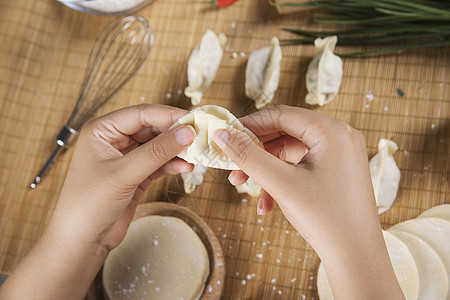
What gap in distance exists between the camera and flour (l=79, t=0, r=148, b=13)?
150 centimetres

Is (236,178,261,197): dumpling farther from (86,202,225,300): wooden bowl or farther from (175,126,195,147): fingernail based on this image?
(175,126,195,147): fingernail

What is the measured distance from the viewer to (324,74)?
135 centimetres

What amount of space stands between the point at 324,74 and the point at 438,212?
0.54 meters

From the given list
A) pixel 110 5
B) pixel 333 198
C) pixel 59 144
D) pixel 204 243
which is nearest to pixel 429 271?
pixel 333 198

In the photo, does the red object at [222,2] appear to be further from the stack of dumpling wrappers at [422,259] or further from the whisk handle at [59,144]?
the stack of dumpling wrappers at [422,259]

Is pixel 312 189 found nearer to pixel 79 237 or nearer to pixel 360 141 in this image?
pixel 360 141

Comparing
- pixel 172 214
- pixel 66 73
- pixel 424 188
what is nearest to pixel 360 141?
pixel 424 188

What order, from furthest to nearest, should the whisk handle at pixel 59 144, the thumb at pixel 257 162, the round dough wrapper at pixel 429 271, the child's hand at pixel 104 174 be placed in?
the whisk handle at pixel 59 144, the round dough wrapper at pixel 429 271, the child's hand at pixel 104 174, the thumb at pixel 257 162

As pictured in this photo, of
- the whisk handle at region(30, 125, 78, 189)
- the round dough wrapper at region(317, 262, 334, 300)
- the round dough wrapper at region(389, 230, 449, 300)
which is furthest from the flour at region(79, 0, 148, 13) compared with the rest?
the round dough wrapper at region(389, 230, 449, 300)

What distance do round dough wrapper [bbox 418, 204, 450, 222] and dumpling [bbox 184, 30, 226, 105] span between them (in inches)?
31.3

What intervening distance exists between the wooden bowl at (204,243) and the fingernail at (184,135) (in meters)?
0.47

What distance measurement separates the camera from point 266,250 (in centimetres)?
131

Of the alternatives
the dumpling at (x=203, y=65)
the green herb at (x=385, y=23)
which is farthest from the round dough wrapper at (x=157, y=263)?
the green herb at (x=385, y=23)

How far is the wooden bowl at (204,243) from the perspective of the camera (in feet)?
4.09
